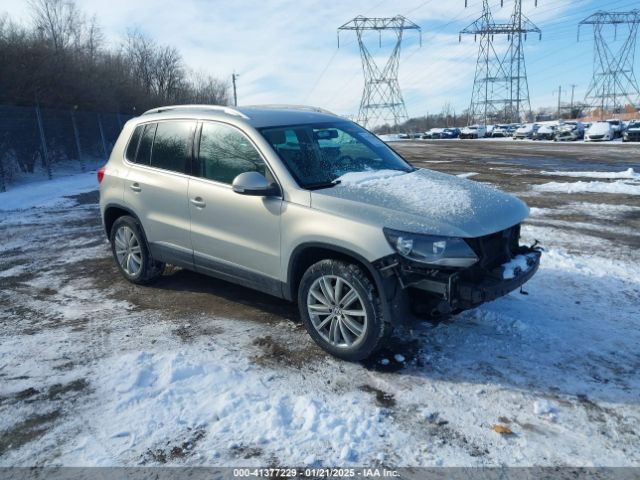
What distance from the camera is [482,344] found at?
13.8ft

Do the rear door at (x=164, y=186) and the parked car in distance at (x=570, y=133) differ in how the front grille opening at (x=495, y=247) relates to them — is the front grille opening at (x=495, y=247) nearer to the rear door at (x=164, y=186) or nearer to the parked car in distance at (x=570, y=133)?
the rear door at (x=164, y=186)

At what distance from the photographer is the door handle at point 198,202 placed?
15.6ft

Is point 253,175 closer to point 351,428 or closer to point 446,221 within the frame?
point 446,221

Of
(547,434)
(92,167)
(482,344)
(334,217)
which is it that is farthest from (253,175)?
(92,167)

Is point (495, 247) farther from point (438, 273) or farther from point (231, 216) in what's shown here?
point (231, 216)

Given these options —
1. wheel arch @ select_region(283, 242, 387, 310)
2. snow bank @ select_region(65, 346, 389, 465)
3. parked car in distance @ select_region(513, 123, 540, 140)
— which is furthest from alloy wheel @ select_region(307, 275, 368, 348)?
parked car in distance @ select_region(513, 123, 540, 140)

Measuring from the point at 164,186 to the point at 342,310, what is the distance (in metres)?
2.43

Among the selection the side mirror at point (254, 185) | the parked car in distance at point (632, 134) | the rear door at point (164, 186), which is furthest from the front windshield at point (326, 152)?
the parked car in distance at point (632, 134)

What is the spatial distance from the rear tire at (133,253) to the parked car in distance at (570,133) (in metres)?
44.5

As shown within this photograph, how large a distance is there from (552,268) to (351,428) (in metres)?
3.98

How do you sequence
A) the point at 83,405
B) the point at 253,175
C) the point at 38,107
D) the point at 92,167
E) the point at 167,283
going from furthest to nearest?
the point at 92,167 → the point at 38,107 → the point at 167,283 → the point at 253,175 → the point at 83,405

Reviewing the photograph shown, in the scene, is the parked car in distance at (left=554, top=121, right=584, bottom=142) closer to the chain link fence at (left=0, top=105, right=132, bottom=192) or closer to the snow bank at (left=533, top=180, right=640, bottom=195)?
the snow bank at (left=533, top=180, right=640, bottom=195)

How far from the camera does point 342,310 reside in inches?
154

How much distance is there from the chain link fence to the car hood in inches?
537
